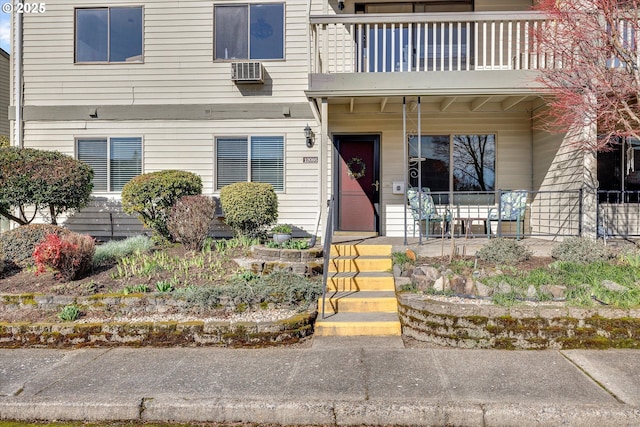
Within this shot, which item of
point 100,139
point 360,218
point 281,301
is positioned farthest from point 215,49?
point 281,301

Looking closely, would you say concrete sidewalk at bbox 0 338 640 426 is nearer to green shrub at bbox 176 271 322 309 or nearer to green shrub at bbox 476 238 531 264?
green shrub at bbox 176 271 322 309

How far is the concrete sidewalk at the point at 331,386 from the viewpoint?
3.54 meters

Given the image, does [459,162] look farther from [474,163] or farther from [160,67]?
[160,67]

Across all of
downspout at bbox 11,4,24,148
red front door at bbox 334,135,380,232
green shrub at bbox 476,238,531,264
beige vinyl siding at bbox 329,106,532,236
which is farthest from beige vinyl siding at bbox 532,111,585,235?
downspout at bbox 11,4,24,148

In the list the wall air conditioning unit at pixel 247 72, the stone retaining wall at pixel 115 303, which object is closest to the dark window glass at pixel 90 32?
the wall air conditioning unit at pixel 247 72

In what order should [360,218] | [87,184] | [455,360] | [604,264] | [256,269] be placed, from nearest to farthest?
[455,360] → [604,264] → [256,269] → [87,184] → [360,218]

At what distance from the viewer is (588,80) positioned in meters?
6.68

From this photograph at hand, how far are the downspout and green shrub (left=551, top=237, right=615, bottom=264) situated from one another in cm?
1133

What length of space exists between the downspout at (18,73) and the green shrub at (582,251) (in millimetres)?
11330

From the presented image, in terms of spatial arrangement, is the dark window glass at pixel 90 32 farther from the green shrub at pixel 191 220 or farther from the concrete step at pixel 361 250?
the concrete step at pixel 361 250

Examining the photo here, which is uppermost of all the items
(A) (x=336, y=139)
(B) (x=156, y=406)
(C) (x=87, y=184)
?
(A) (x=336, y=139)

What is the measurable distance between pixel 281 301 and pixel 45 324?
9.21 ft

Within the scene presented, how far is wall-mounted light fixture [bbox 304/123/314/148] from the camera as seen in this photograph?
391 inches

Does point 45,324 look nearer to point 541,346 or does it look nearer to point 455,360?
point 455,360
